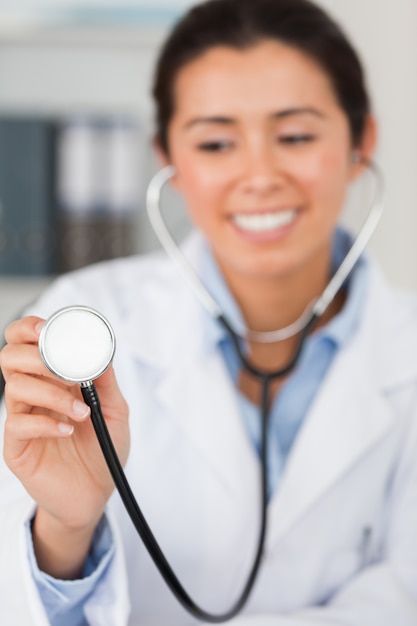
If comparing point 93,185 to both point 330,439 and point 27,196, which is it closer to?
point 27,196

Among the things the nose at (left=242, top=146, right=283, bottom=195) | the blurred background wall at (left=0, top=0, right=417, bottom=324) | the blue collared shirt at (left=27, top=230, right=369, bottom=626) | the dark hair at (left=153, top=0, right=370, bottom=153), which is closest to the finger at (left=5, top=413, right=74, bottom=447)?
the blue collared shirt at (left=27, top=230, right=369, bottom=626)

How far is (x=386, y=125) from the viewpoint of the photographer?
142 cm

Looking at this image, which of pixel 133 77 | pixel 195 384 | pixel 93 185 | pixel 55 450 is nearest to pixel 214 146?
pixel 195 384

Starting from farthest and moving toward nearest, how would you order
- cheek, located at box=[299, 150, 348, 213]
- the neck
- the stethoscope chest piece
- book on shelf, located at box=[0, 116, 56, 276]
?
1. book on shelf, located at box=[0, 116, 56, 276]
2. the neck
3. cheek, located at box=[299, 150, 348, 213]
4. the stethoscope chest piece

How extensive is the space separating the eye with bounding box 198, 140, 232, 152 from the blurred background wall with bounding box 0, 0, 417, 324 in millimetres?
569

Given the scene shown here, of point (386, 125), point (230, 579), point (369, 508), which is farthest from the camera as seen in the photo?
point (386, 125)

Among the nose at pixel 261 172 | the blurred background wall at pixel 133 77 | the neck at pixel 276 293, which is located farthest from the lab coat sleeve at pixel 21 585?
the blurred background wall at pixel 133 77

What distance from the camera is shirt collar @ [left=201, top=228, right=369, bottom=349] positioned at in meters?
0.83

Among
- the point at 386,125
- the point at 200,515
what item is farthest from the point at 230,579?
the point at 386,125

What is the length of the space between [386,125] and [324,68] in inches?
26.6

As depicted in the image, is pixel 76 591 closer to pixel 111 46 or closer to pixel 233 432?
pixel 233 432

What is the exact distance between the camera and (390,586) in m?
0.62

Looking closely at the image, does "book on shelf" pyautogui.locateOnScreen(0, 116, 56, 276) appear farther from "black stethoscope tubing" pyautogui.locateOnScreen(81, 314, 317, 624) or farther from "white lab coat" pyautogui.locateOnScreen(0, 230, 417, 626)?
"black stethoscope tubing" pyautogui.locateOnScreen(81, 314, 317, 624)

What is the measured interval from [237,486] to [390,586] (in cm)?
13
